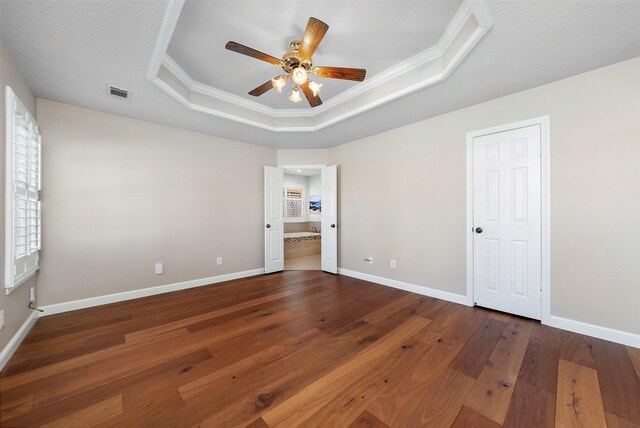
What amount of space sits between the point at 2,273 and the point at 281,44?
9.83ft

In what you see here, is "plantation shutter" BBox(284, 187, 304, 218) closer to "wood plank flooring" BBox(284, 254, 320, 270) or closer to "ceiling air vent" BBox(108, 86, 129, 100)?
"wood plank flooring" BBox(284, 254, 320, 270)

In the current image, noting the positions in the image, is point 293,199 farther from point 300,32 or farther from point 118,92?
point 300,32

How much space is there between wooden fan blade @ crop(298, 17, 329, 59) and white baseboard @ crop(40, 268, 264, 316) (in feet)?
11.7

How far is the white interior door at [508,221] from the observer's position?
2.64m

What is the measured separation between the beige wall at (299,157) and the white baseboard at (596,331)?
4081mm

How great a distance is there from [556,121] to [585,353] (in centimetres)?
218

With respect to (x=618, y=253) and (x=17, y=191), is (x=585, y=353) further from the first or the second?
(x=17, y=191)

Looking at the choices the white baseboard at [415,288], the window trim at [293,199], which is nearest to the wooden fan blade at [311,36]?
the white baseboard at [415,288]

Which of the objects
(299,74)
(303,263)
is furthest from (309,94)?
(303,263)

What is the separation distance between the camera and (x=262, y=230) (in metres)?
4.79

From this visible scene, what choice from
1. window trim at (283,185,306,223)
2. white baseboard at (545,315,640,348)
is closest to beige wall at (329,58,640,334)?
white baseboard at (545,315,640,348)

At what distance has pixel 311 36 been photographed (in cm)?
182

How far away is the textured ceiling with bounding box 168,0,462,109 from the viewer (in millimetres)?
1941

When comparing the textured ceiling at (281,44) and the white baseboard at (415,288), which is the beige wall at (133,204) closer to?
the textured ceiling at (281,44)
